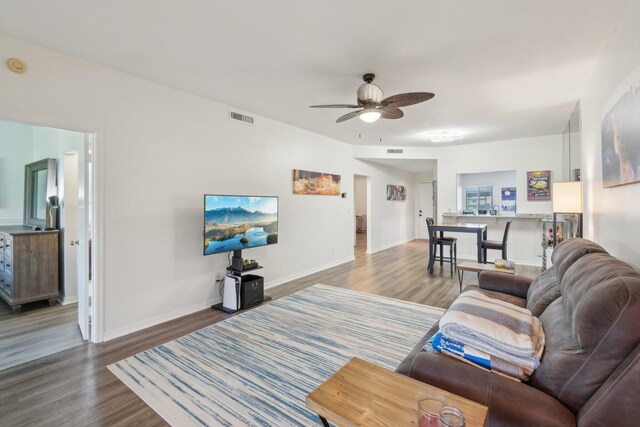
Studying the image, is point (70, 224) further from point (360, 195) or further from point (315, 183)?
point (360, 195)

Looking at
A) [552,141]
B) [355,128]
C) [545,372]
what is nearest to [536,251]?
[552,141]

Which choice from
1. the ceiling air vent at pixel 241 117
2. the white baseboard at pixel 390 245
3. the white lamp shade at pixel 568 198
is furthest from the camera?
the white baseboard at pixel 390 245

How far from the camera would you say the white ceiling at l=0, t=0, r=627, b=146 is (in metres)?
Result: 2.07

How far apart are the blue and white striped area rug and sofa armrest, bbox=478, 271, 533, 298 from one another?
807 mm

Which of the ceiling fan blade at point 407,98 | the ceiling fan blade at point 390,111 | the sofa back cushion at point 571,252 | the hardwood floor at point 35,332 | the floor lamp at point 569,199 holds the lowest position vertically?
the hardwood floor at point 35,332

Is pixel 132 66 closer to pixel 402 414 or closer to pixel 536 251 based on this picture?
pixel 402 414

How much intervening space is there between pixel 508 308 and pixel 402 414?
976 mm

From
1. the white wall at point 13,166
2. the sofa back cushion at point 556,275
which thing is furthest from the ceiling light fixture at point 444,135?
the white wall at point 13,166

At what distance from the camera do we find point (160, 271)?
133 inches

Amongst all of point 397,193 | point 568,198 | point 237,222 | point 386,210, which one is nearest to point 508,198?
point 397,193

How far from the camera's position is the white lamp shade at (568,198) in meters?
3.48

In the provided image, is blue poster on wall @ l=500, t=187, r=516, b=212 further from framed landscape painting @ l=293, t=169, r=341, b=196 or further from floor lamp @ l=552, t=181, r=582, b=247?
framed landscape painting @ l=293, t=169, r=341, b=196

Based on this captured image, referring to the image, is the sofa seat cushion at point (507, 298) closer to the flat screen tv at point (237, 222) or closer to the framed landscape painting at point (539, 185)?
the flat screen tv at point (237, 222)

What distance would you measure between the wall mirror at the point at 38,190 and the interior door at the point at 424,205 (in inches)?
390
